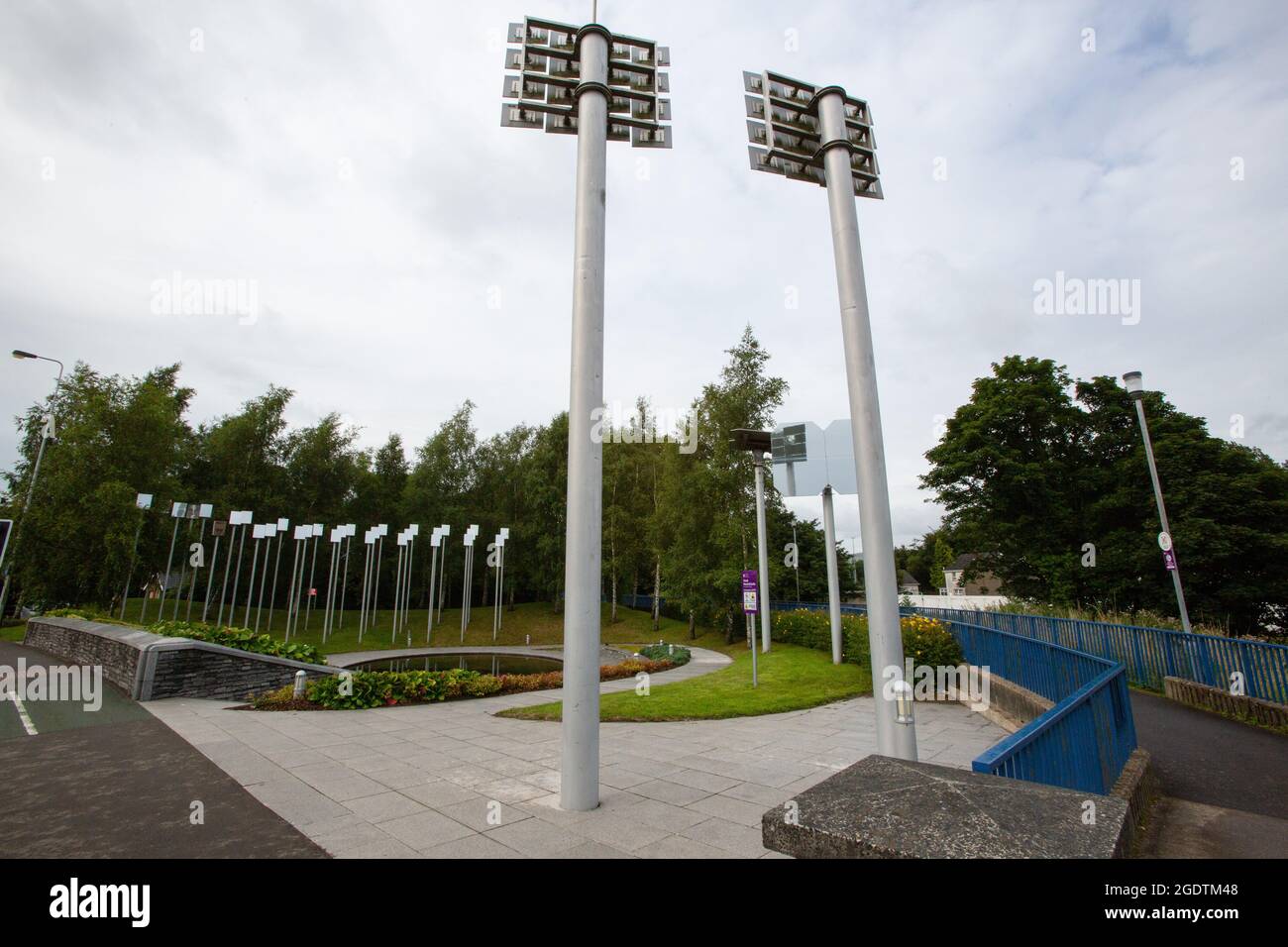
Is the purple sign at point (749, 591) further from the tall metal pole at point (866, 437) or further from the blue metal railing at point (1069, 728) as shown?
→ the tall metal pole at point (866, 437)

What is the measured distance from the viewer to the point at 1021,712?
959 centimetres

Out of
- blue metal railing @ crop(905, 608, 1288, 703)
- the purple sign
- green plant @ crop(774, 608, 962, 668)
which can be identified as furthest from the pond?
blue metal railing @ crop(905, 608, 1288, 703)

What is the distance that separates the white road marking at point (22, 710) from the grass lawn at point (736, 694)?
6.93 m

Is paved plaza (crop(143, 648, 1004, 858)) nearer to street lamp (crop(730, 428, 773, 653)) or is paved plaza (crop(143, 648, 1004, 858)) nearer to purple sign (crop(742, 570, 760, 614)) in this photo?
purple sign (crop(742, 570, 760, 614))

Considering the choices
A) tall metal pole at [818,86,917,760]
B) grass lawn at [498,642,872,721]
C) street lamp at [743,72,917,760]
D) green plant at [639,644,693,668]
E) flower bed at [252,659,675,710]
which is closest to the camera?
tall metal pole at [818,86,917,760]

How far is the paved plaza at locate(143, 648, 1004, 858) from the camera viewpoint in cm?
456

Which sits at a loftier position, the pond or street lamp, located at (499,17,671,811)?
street lamp, located at (499,17,671,811)

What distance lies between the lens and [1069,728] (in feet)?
15.7

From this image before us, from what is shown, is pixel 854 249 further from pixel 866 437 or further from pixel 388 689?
pixel 388 689

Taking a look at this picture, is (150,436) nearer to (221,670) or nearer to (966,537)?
(221,670)

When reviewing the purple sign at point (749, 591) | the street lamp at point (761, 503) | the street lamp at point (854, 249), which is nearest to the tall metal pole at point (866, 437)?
the street lamp at point (854, 249)

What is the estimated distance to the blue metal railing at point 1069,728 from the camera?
12.6 feet

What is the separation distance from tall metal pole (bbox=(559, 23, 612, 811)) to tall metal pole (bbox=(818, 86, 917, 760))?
2.63 metres
